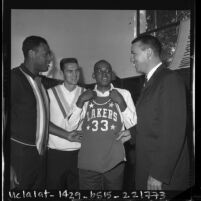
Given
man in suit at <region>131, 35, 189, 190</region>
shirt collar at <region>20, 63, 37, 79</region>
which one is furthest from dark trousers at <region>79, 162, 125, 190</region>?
shirt collar at <region>20, 63, 37, 79</region>

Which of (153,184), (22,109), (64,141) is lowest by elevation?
(153,184)

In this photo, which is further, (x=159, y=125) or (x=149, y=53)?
(x=149, y=53)

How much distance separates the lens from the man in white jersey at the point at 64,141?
7.24ft

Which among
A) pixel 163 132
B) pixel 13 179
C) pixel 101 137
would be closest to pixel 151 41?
pixel 163 132

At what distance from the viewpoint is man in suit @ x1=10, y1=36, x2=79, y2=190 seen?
2.17 metres

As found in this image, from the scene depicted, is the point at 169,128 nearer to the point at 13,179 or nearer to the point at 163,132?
the point at 163,132

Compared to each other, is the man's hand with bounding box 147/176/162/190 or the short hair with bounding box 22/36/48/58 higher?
the short hair with bounding box 22/36/48/58

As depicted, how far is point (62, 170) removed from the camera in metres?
2.22

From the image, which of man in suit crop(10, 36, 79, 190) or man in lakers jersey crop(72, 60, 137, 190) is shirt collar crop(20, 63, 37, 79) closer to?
man in suit crop(10, 36, 79, 190)

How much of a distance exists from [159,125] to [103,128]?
1.16ft

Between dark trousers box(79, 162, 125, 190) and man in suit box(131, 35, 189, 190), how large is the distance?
11 cm

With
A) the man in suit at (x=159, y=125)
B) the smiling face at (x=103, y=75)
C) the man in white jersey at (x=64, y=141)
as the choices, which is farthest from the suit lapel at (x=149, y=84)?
the man in white jersey at (x=64, y=141)

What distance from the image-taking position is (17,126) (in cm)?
217
